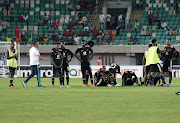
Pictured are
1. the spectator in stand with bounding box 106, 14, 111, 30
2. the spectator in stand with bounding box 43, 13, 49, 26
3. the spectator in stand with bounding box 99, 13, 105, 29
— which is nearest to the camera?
the spectator in stand with bounding box 99, 13, 105, 29

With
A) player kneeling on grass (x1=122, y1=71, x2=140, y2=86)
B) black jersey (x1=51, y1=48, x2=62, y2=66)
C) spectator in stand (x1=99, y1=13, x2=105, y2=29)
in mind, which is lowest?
player kneeling on grass (x1=122, y1=71, x2=140, y2=86)

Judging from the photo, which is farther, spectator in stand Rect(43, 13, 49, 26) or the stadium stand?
spectator in stand Rect(43, 13, 49, 26)

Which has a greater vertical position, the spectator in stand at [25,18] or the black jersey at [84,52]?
the spectator in stand at [25,18]

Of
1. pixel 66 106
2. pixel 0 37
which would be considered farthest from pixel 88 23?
pixel 66 106

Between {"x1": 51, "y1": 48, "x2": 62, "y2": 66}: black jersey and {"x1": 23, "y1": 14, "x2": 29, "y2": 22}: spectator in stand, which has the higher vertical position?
{"x1": 23, "y1": 14, "x2": 29, "y2": 22}: spectator in stand

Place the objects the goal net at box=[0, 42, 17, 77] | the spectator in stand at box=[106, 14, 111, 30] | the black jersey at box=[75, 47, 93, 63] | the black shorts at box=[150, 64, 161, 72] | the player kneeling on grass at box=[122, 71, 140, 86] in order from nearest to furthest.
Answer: the black shorts at box=[150, 64, 161, 72]
the black jersey at box=[75, 47, 93, 63]
the player kneeling on grass at box=[122, 71, 140, 86]
the goal net at box=[0, 42, 17, 77]
the spectator in stand at box=[106, 14, 111, 30]

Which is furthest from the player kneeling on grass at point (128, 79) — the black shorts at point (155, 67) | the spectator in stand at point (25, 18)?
the spectator in stand at point (25, 18)

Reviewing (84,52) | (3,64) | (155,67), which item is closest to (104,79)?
(84,52)

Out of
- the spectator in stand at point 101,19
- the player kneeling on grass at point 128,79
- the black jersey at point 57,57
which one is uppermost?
the spectator in stand at point 101,19

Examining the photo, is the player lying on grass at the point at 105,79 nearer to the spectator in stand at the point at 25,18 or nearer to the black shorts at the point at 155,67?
the black shorts at the point at 155,67

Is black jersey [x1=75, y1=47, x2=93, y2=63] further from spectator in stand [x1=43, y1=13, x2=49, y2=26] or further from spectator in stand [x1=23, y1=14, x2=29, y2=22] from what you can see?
spectator in stand [x1=23, y1=14, x2=29, y2=22]

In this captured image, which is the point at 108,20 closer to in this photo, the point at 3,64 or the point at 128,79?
the point at 3,64

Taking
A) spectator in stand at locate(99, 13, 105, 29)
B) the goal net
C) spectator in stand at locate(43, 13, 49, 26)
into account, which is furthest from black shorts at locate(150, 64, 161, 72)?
spectator in stand at locate(43, 13, 49, 26)

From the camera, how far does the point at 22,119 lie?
27.9 feet
